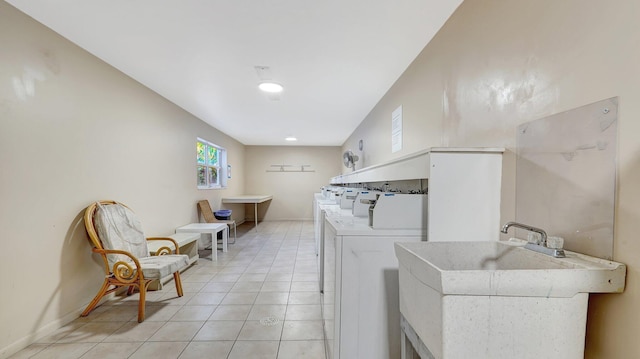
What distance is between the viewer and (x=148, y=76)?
2934mm

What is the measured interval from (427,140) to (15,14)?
318cm

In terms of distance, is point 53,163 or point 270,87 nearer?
point 53,163

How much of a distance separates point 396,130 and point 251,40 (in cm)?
177

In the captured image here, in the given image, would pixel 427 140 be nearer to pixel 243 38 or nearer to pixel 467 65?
pixel 467 65

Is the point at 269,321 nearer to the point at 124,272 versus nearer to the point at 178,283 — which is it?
the point at 178,283

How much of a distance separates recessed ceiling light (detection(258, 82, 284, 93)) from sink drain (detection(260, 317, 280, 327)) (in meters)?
2.48

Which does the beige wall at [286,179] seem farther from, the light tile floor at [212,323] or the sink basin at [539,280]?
the sink basin at [539,280]

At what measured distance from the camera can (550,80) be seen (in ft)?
3.29

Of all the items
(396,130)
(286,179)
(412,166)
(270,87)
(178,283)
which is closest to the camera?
(412,166)

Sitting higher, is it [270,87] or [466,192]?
[270,87]

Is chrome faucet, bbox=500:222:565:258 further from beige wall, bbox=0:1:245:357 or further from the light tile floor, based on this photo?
beige wall, bbox=0:1:245:357

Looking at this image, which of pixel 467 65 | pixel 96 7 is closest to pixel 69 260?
pixel 96 7

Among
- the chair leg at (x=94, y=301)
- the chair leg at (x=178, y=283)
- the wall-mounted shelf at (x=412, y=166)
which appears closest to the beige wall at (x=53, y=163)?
the chair leg at (x=94, y=301)

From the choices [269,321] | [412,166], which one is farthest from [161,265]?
[412,166]
